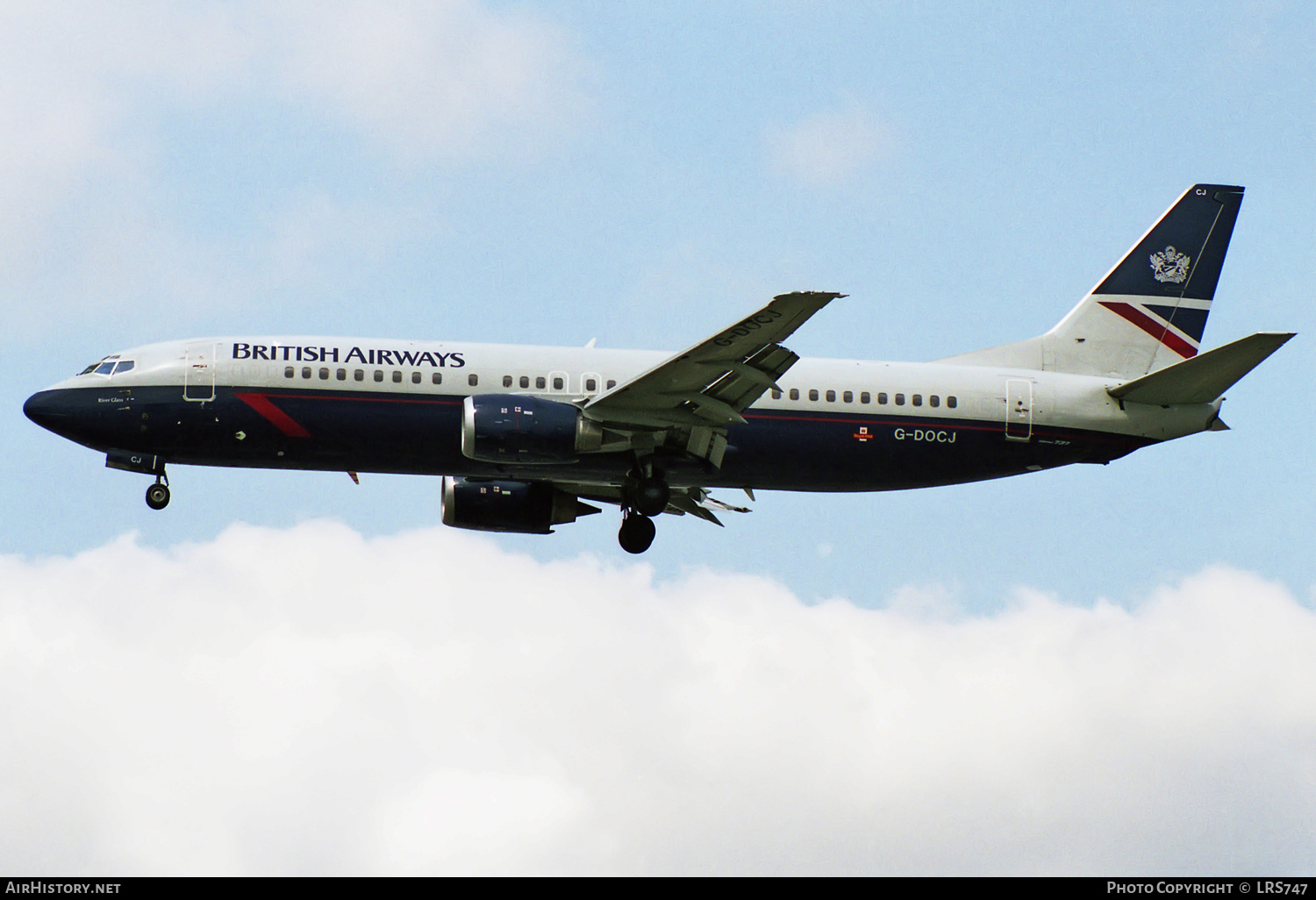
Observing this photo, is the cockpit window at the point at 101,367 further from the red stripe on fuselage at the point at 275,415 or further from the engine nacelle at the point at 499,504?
the engine nacelle at the point at 499,504

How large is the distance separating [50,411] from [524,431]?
36.4 ft

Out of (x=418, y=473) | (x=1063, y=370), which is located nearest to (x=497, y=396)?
(x=418, y=473)

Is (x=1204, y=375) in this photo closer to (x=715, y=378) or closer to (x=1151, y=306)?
(x=1151, y=306)

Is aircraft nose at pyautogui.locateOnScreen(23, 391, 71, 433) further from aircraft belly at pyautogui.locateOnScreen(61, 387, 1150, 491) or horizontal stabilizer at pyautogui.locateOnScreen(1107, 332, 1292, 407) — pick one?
horizontal stabilizer at pyautogui.locateOnScreen(1107, 332, 1292, 407)

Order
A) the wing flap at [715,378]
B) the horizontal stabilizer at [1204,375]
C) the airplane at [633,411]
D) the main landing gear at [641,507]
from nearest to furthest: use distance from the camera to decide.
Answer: the wing flap at [715,378], the horizontal stabilizer at [1204,375], the airplane at [633,411], the main landing gear at [641,507]

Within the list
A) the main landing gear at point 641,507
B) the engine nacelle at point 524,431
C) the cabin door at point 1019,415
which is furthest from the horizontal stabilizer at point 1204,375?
the engine nacelle at point 524,431

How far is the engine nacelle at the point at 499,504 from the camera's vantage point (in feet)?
138

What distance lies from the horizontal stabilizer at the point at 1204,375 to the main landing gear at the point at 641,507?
11.7m

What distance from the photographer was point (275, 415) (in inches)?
1423

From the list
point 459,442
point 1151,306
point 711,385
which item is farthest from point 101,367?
point 1151,306

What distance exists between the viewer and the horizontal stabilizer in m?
35.2

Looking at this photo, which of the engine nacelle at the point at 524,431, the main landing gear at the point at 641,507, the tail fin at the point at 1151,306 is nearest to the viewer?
the engine nacelle at the point at 524,431

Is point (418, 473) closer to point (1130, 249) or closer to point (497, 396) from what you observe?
point (497, 396)
